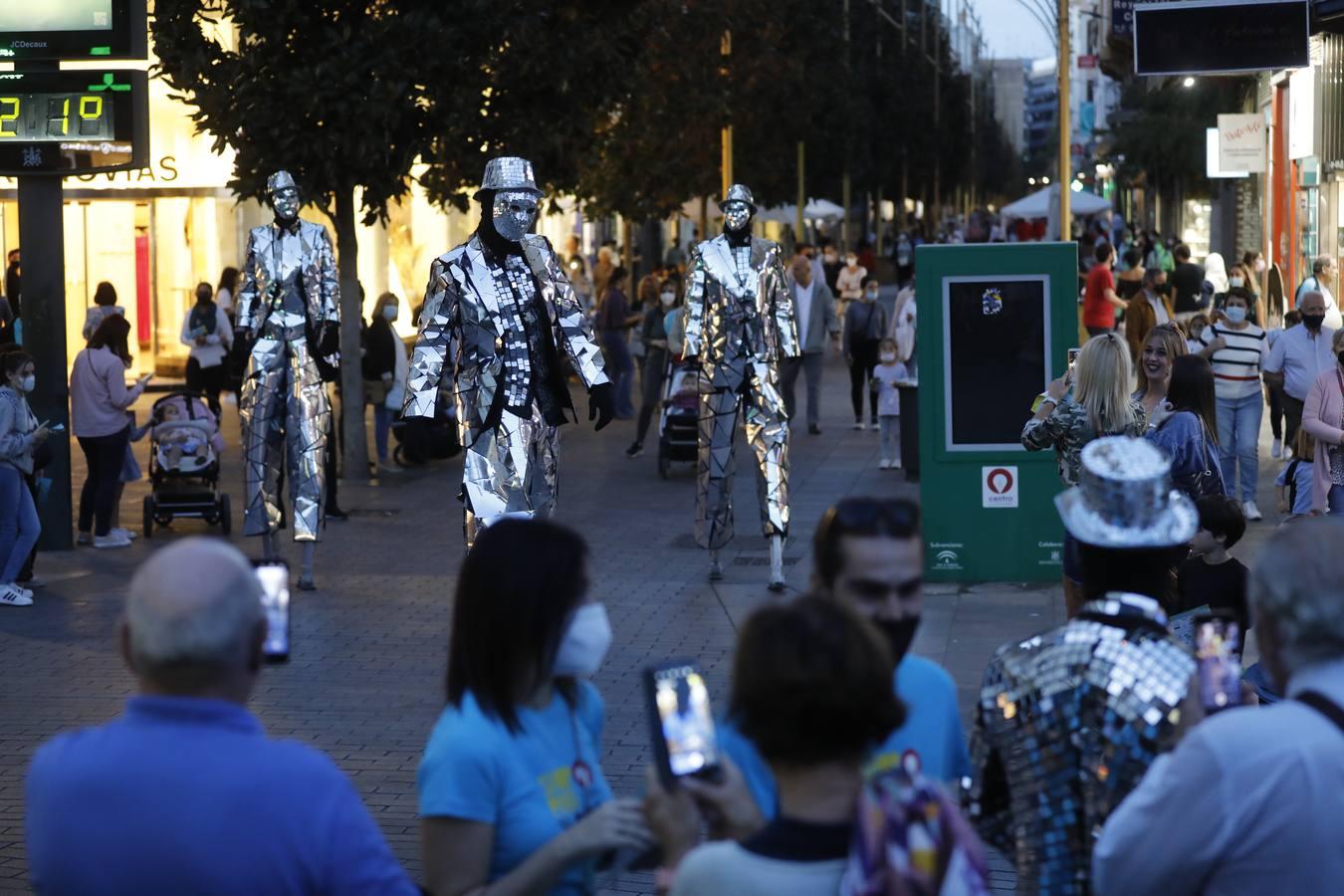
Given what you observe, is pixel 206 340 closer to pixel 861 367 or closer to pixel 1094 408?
pixel 861 367

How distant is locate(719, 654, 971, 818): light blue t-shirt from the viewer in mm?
3297

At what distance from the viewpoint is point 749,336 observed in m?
11.4

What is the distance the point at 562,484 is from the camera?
16.7 meters

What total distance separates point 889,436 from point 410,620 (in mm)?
7178

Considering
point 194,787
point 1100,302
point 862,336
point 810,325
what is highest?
point 1100,302

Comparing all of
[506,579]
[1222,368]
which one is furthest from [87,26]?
[506,579]

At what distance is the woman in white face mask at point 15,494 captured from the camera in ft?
36.7

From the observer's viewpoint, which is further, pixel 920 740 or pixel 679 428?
pixel 679 428

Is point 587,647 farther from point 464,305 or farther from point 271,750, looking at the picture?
point 464,305

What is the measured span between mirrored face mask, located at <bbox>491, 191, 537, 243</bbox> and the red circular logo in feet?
11.9

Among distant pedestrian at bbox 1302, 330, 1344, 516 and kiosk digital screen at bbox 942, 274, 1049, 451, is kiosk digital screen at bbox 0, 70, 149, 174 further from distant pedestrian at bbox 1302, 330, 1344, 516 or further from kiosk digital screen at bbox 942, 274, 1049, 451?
distant pedestrian at bbox 1302, 330, 1344, 516

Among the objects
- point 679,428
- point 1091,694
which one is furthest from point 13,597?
point 1091,694

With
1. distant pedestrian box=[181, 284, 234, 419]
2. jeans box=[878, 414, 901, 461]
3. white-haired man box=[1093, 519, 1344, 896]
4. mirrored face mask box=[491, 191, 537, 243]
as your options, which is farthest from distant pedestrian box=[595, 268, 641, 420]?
white-haired man box=[1093, 519, 1344, 896]

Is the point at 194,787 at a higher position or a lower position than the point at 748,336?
lower
